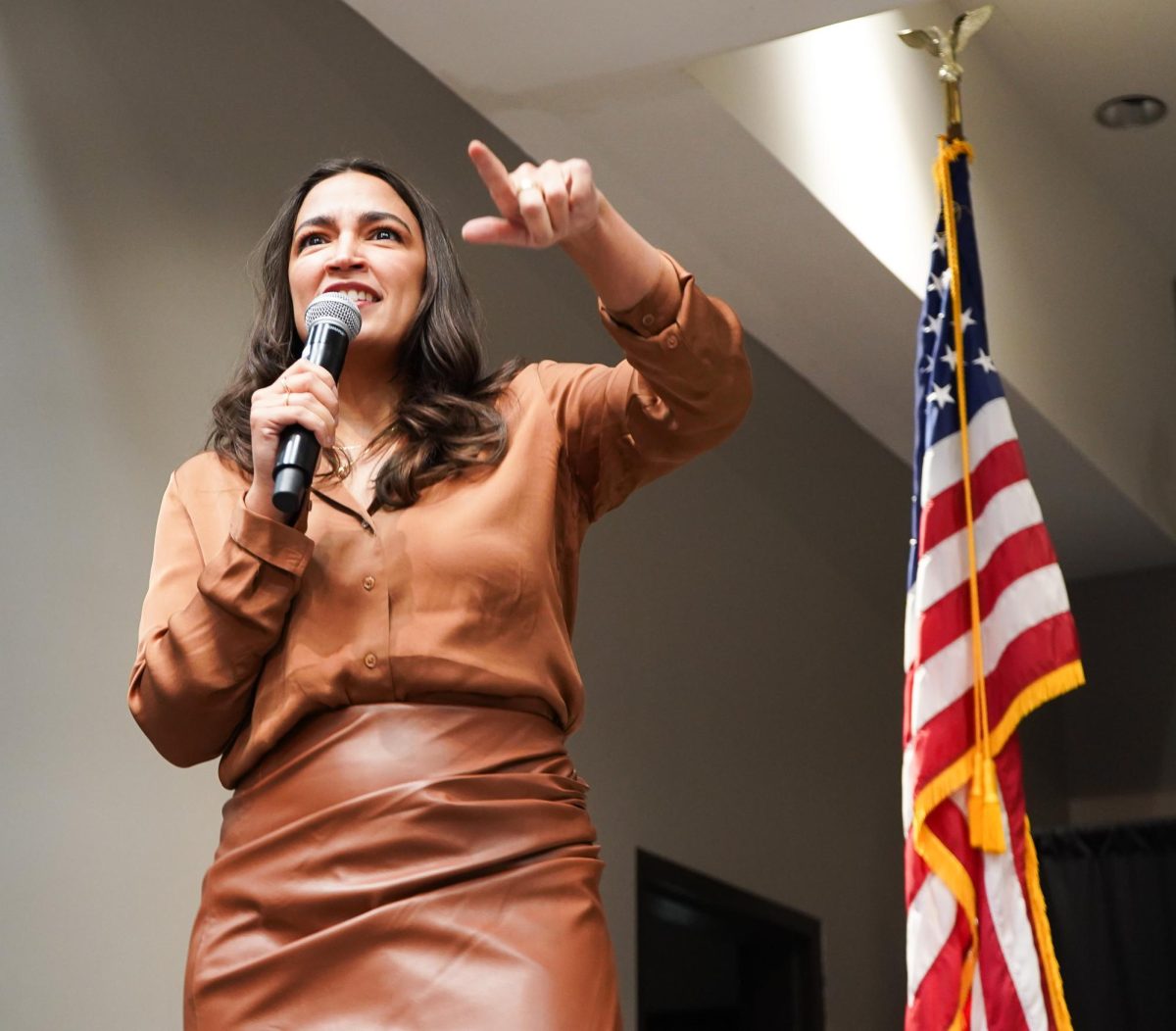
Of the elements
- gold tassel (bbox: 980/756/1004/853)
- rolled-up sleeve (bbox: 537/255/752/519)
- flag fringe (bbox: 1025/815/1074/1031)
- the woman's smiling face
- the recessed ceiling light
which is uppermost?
the recessed ceiling light

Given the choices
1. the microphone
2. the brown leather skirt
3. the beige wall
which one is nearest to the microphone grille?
the microphone

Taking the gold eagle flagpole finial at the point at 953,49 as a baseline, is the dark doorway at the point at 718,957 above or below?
below

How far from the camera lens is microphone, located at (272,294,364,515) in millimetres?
1404

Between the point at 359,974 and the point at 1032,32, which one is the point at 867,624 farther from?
the point at 359,974

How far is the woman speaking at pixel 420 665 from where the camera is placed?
4.54 feet

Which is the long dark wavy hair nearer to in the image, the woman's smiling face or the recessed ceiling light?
the woman's smiling face

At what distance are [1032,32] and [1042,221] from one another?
53 cm

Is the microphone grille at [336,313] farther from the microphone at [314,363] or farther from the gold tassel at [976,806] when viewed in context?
the gold tassel at [976,806]

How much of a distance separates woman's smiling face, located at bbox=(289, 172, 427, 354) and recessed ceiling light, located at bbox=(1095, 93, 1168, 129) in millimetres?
3742

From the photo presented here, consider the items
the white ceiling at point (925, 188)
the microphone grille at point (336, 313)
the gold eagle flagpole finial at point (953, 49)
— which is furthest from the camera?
the gold eagle flagpole finial at point (953, 49)

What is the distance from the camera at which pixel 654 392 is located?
159cm

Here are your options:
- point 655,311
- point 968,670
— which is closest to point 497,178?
point 655,311

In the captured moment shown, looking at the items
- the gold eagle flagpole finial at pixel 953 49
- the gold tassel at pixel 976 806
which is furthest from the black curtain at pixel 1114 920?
the gold eagle flagpole finial at pixel 953 49

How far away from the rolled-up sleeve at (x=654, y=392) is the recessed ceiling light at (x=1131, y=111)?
382cm
